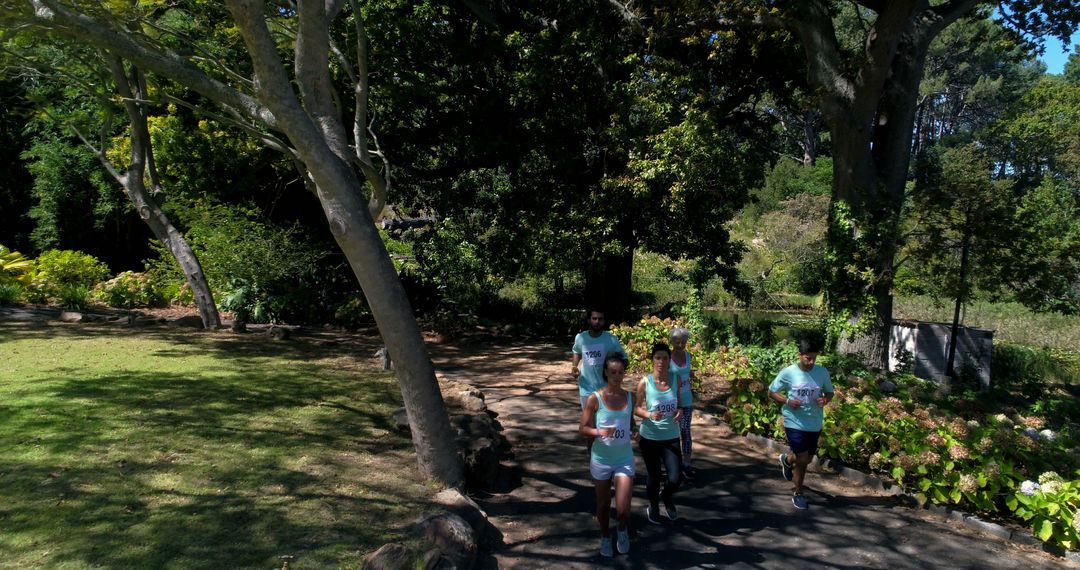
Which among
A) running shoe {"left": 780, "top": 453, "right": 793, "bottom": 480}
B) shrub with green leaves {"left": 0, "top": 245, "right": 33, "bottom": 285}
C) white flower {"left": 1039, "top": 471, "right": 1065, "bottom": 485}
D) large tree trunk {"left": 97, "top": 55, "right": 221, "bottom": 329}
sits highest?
large tree trunk {"left": 97, "top": 55, "right": 221, "bottom": 329}

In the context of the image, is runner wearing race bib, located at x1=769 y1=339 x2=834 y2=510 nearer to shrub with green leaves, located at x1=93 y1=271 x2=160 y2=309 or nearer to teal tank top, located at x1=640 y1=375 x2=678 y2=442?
teal tank top, located at x1=640 y1=375 x2=678 y2=442

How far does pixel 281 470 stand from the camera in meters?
5.86

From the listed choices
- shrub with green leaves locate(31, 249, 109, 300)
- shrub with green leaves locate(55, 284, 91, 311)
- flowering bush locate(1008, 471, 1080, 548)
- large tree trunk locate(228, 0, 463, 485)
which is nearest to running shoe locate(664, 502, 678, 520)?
large tree trunk locate(228, 0, 463, 485)

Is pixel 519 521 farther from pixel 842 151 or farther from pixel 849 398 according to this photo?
pixel 842 151

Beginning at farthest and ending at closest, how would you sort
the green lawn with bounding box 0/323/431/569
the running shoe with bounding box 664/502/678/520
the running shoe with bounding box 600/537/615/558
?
the running shoe with bounding box 664/502/678/520 → the running shoe with bounding box 600/537/615/558 → the green lawn with bounding box 0/323/431/569

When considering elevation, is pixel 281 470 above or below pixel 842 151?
below

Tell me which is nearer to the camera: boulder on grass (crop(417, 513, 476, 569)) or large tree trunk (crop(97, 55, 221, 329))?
boulder on grass (crop(417, 513, 476, 569))

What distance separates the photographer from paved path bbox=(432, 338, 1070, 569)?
5293mm

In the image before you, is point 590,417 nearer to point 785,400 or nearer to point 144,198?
point 785,400

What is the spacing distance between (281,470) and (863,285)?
372 inches

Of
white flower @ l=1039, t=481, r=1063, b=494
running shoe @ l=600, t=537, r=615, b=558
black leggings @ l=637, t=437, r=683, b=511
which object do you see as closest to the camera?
running shoe @ l=600, t=537, r=615, b=558

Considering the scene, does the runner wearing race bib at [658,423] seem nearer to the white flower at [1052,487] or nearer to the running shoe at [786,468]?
the running shoe at [786,468]

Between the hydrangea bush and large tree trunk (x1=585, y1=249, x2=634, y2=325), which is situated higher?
large tree trunk (x1=585, y1=249, x2=634, y2=325)

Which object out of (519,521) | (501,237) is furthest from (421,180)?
(519,521)
